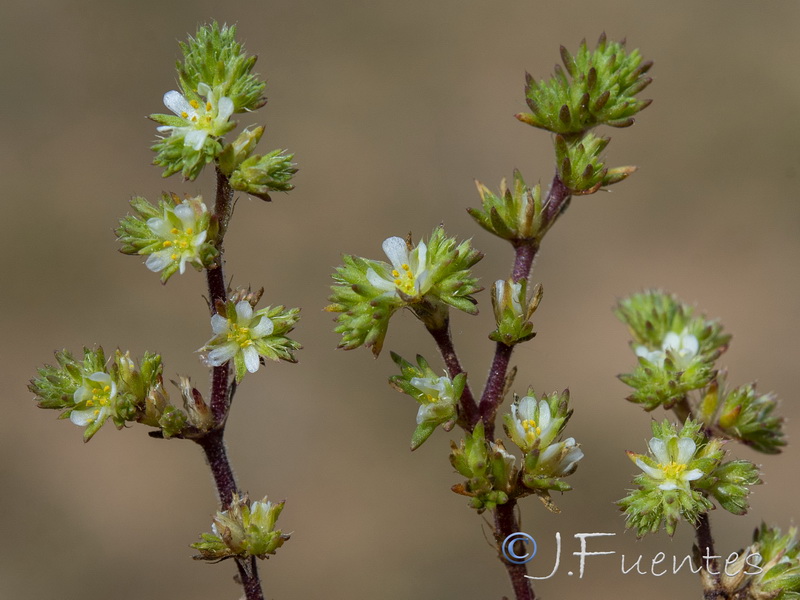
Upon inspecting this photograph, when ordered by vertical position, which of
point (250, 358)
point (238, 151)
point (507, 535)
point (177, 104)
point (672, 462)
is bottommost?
point (507, 535)

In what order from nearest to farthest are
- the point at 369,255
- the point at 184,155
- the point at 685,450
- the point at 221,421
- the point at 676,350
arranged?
the point at 184,155 < the point at 221,421 < the point at 685,450 < the point at 676,350 < the point at 369,255

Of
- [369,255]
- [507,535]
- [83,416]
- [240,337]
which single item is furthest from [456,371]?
[369,255]

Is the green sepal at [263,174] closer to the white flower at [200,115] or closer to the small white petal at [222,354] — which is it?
the white flower at [200,115]

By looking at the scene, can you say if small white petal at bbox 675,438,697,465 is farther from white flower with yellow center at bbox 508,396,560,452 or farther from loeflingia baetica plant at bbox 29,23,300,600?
loeflingia baetica plant at bbox 29,23,300,600

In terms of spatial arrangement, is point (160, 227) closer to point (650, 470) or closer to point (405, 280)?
point (405, 280)

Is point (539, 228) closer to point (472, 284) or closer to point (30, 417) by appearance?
point (472, 284)
